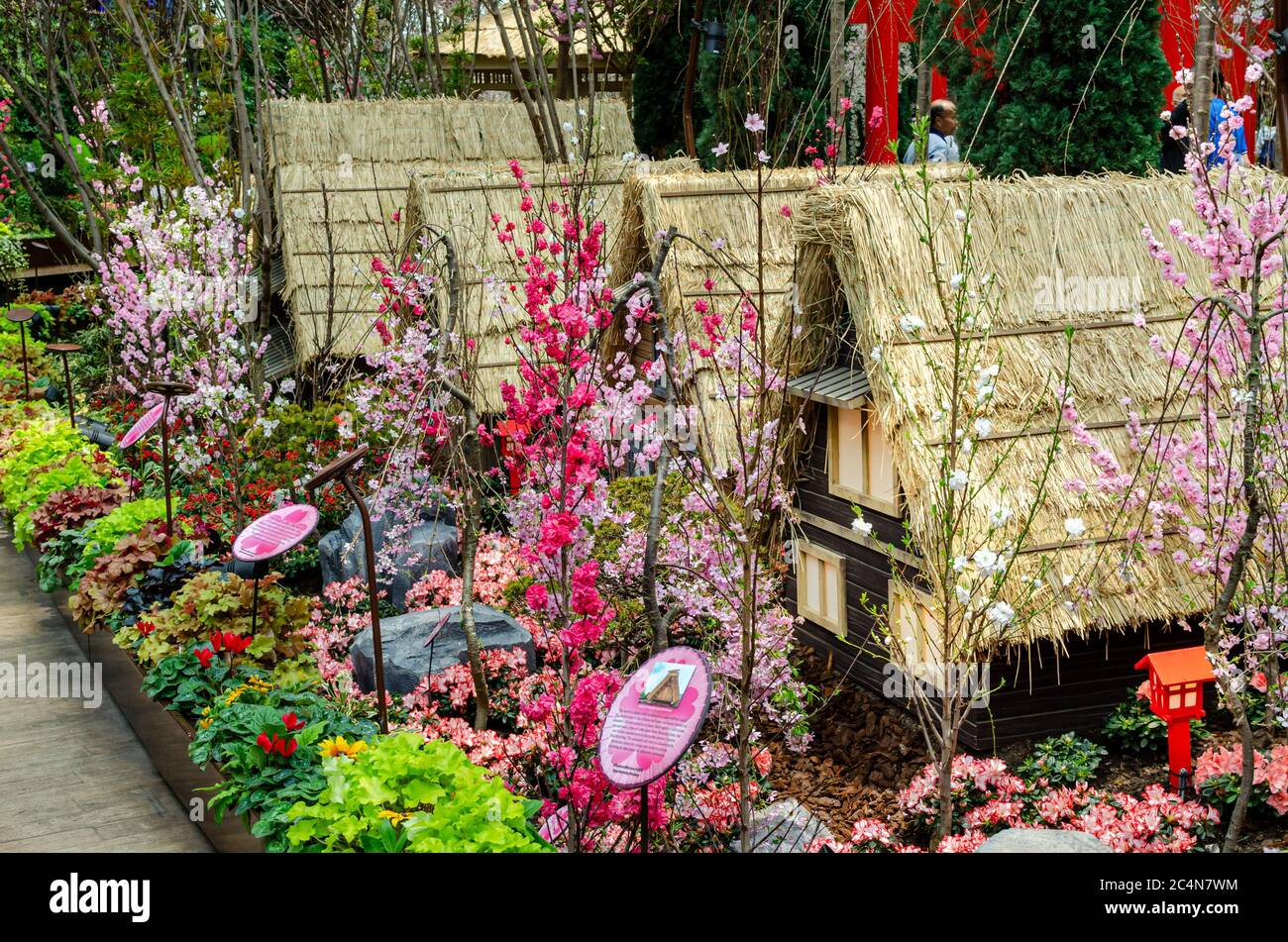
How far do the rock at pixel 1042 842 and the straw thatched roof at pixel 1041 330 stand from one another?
153 centimetres

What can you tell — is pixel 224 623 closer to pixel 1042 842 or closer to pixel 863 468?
pixel 863 468

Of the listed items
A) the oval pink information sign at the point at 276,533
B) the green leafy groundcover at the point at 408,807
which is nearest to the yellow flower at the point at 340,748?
the green leafy groundcover at the point at 408,807

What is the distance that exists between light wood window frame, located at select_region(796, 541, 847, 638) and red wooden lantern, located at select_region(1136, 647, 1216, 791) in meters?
2.01

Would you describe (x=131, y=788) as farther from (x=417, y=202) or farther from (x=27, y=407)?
(x=27, y=407)

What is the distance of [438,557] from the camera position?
861 centimetres

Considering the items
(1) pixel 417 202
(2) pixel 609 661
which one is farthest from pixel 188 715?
(1) pixel 417 202

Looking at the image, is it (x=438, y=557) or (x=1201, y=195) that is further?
(x=438, y=557)

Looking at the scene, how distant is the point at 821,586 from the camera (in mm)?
7430

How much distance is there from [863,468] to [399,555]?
10.1 feet

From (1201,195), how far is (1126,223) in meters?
1.33
